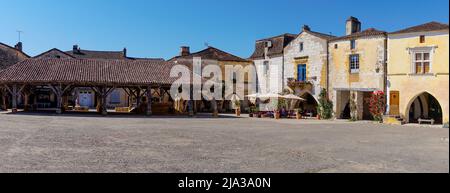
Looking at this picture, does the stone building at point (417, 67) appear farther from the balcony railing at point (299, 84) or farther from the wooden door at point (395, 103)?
the balcony railing at point (299, 84)

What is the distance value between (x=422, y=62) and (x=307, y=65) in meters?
8.08

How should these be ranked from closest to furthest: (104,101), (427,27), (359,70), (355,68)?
(427,27)
(104,101)
(359,70)
(355,68)

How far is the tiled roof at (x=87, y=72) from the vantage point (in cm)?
2295

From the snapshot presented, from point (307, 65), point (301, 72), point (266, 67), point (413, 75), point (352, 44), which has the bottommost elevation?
point (413, 75)

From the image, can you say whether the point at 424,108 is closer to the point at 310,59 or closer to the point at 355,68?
the point at 355,68

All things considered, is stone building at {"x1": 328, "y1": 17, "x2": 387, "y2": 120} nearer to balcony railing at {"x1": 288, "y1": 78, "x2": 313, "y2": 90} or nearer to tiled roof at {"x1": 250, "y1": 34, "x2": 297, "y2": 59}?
balcony railing at {"x1": 288, "y1": 78, "x2": 313, "y2": 90}

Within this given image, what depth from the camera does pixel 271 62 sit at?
102ft

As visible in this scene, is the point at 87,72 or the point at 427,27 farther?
the point at 87,72

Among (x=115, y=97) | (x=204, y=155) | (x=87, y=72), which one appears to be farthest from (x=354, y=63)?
(x=115, y=97)

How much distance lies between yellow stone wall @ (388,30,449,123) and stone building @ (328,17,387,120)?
901 mm

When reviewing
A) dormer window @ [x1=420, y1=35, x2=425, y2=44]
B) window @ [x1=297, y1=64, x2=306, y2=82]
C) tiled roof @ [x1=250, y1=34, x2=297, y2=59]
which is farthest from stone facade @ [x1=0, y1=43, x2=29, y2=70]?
dormer window @ [x1=420, y1=35, x2=425, y2=44]
